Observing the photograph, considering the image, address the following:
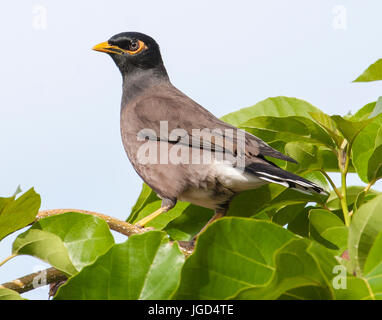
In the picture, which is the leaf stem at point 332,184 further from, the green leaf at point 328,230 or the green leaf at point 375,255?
the green leaf at point 375,255

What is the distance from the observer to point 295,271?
62.3 inches

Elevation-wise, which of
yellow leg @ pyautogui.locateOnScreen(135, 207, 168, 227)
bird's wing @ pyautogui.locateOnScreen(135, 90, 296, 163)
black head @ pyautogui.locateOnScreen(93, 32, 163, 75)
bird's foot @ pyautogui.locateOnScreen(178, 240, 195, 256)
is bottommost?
bird's foot @ pyautogui.locateOnScreen(178, 240, 195, 256)

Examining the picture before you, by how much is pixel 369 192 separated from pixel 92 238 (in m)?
1.53

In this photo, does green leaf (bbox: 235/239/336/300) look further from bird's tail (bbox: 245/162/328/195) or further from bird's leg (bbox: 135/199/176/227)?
bird's leg (bbox: 135/199/176/227)

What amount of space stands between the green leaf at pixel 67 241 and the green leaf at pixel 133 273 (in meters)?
0.30

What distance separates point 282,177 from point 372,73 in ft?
2.73

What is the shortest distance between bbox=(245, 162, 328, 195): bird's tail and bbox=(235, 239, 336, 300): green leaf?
1274mm

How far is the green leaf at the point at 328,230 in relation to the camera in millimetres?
2416

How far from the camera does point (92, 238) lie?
2133 millimetres

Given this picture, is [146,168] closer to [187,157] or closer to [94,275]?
[187,157]

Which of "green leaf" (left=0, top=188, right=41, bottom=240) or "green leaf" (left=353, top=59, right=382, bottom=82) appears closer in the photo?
"green leaf" (left=0, top=188, right=41, bottom=240)

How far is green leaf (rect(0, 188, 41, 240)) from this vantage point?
2.21 m

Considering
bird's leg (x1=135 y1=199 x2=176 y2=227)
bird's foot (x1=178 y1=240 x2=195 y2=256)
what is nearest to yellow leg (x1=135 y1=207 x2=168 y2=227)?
bird's leg (x1=135 y1=199 x2=176 y2=227)
